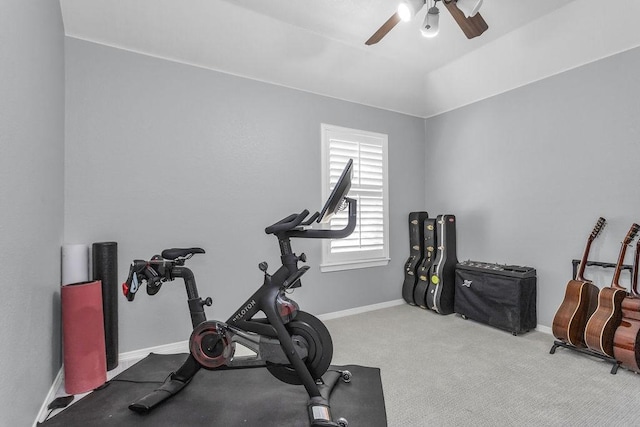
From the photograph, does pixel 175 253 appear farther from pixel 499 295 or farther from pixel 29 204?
pixel 499 295

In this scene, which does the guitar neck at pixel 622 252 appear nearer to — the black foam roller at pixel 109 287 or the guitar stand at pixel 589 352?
the guitar stand at pixel 589 352

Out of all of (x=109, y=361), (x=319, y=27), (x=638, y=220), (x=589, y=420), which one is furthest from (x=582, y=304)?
(x=109, y=361)

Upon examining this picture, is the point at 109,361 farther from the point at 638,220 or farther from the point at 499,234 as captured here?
the point at 638,220

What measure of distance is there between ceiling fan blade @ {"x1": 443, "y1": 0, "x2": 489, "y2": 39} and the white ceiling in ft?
2.02

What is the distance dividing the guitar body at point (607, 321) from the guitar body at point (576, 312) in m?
0.15

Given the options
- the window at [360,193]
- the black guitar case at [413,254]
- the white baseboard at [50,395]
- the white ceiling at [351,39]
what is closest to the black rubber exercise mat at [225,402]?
the white baseboard at [50,395]

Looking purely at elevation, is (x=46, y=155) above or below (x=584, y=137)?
below

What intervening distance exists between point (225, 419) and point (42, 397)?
114 centimetres

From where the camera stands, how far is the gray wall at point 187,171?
276 centimetres

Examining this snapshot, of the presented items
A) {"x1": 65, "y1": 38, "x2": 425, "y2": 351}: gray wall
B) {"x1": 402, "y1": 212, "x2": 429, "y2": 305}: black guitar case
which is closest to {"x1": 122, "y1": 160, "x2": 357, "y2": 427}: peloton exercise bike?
{"x1": 65, "y1": 38, "x2": 425, "y2": 351}: gray wall

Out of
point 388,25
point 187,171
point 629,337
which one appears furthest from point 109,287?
point 629,337

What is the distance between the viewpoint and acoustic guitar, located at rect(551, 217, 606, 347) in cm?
283

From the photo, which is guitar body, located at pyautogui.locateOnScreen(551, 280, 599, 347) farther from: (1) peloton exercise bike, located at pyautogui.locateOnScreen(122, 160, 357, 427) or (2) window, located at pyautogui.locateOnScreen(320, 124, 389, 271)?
(1) peloton exercise bike, located at pyautogui.locateOnScreen(122, 160, 357, 427)

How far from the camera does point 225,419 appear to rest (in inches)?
76.9
